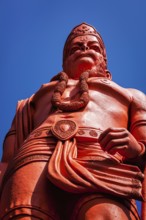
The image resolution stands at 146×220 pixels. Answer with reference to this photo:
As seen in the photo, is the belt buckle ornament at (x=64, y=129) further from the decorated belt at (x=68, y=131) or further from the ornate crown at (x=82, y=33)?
the ornate crown at (x=82, y=33)

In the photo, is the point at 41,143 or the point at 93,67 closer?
the point at 41,143

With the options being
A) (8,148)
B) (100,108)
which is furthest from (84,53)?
(8,148)

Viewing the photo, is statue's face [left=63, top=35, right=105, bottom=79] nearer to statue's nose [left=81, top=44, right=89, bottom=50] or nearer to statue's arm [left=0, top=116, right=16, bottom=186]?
statue's nose [left=81, top=44, right=89, bottom=50]

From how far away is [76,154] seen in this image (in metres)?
4.64

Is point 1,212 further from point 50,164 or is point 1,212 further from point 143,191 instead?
point 143,191

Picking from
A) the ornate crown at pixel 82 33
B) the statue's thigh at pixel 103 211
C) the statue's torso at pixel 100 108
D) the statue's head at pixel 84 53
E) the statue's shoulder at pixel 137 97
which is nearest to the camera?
the statue's thigh at pixel 103 211

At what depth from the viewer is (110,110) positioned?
17.9ft

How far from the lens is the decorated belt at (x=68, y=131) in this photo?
4.80 m

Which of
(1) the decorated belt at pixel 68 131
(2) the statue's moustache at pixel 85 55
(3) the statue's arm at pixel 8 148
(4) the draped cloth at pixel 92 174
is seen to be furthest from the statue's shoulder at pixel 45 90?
(4) the draped cloth at pixel 92 174

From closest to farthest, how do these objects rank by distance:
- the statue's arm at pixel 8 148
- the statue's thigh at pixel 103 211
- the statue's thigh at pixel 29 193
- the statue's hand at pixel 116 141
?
the statue's thigh at pixel 103 211 → the statue's thigh at pixel 29 193 → the statue's hand at pixel 116 141 → the statue's arm at pixel 8 148

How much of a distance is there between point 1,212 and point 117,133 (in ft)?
3.97

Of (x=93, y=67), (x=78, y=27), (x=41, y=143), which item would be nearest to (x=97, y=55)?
(x=93, y=67)

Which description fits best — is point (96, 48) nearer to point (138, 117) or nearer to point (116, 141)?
point (138, 117)

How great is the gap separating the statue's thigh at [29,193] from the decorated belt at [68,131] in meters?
0.40
